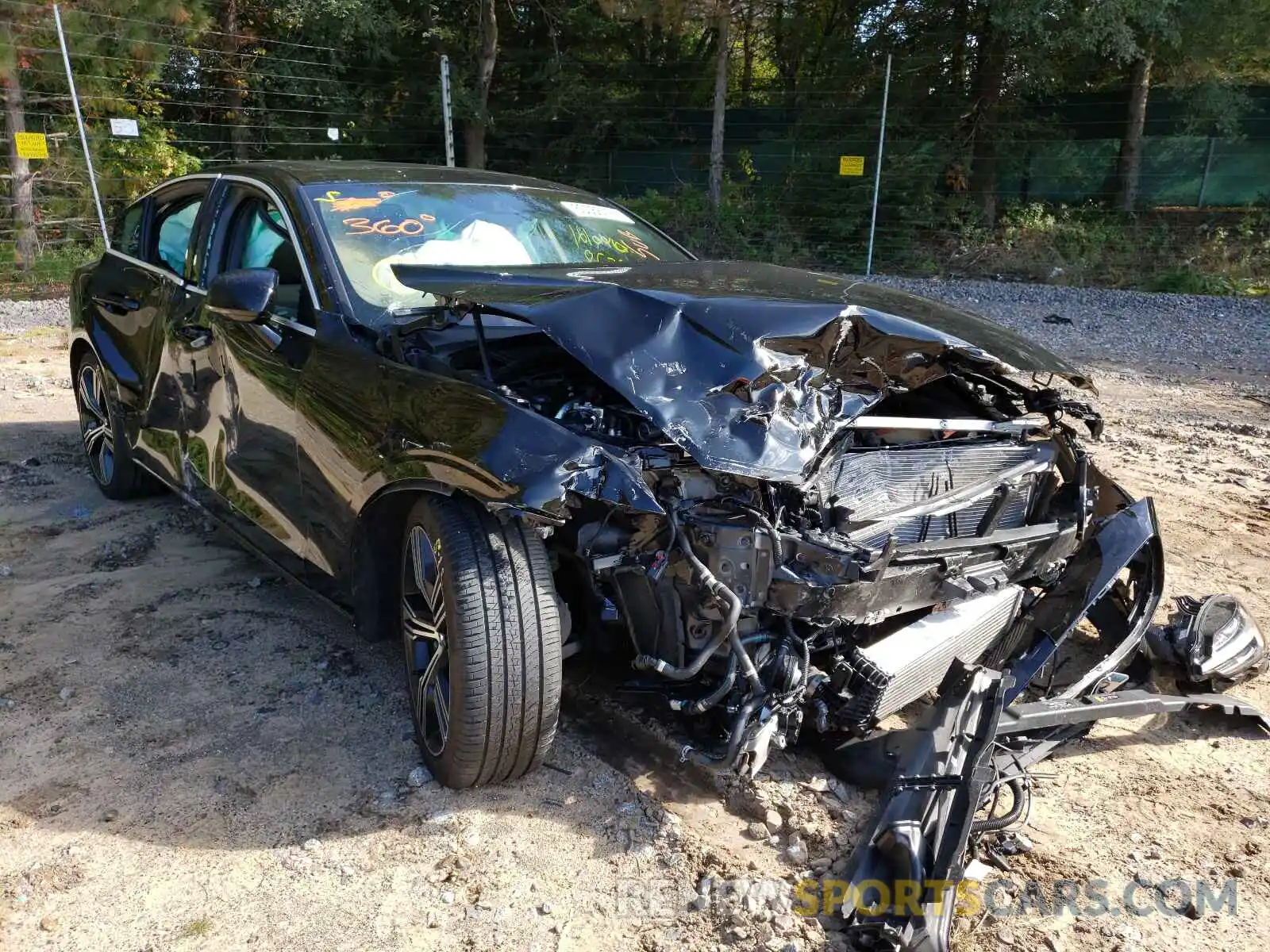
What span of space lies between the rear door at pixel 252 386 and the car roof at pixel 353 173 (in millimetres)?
91

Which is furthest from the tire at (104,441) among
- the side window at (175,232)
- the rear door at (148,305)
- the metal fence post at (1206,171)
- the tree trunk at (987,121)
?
the metal fence post at (1206,171)

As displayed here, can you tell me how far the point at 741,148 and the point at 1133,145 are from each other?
20.4ft

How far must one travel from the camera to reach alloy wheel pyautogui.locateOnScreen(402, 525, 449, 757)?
2727mm

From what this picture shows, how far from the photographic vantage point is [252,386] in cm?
349

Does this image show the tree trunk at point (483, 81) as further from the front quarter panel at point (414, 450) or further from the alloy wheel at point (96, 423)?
the front quarter panel at point (414, 450)

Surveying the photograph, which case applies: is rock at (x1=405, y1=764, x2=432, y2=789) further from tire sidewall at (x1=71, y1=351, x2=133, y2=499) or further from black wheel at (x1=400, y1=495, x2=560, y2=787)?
tire sidewall at (x1=71, y1=351, x2=133, y2=499)

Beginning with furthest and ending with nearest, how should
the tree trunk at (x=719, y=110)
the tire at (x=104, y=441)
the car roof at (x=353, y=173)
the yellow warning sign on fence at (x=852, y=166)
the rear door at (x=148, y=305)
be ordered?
the tree trunk at (x=719, y=110), the yellow warning sign on fence at (x=852, y=166), the tire at (x=104, y=441), the rear door at (x=148, y=305), the car roof at (x=353, y=173)

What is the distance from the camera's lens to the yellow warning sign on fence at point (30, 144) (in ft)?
39.7

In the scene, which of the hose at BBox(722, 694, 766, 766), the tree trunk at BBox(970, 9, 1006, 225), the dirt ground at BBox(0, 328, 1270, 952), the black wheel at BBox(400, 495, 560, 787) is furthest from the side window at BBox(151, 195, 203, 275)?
the tree trunk at BBox(970, 9, 1006, 225)

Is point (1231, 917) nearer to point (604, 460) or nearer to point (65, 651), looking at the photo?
point (604, 460)

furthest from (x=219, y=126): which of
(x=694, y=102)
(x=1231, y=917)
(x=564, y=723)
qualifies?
(x=1231, y=917)

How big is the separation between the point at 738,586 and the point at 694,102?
705 inches

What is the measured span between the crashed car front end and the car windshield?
0.35 metres

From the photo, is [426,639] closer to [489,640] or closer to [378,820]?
[489,640]
